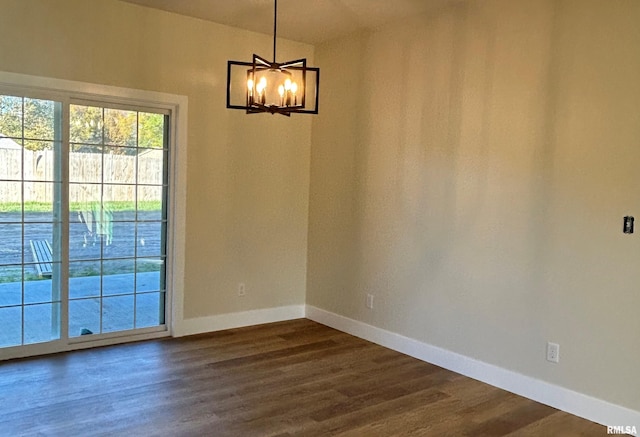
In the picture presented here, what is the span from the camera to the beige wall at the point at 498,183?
334cm

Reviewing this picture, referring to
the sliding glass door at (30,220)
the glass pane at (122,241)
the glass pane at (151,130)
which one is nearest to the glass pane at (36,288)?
the sliding glass door at (30,220)

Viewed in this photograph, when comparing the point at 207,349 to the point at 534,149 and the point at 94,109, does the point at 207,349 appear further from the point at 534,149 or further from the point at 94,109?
the point at 534,149

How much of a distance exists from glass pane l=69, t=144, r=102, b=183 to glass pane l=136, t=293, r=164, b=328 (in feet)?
3.81

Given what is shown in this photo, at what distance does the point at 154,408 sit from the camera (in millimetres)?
3367

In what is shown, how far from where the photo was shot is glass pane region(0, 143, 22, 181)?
13.3 ft

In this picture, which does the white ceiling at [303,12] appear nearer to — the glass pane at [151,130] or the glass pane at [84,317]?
the glass pane at [151,130]

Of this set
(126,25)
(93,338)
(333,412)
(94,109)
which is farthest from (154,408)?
(126,25)

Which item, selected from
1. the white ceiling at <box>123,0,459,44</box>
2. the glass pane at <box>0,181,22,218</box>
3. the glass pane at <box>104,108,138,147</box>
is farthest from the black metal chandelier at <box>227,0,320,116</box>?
the glass pane at <box>0,181,22,218</box>

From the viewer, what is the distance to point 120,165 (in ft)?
15.3

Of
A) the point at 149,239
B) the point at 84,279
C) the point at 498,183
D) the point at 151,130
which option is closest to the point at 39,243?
the point at 84,279

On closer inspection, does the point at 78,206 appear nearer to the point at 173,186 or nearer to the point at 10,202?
the point at 10,202

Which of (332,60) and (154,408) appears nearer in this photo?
(154,408)

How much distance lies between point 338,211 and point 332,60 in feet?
5.07

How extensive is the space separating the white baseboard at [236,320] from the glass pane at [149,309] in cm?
21
